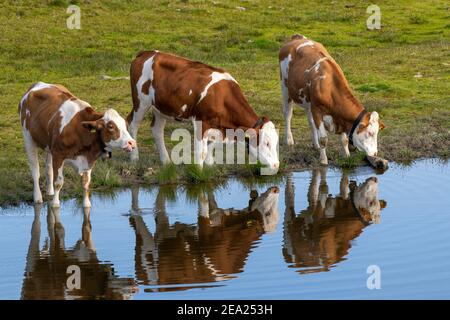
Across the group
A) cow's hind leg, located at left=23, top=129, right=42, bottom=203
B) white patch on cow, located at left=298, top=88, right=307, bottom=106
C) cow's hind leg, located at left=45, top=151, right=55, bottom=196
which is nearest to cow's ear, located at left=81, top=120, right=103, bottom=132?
cow's hind leg, located at left=45, top=151, right=55, bottom=196

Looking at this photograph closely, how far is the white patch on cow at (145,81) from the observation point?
16719 millimetres

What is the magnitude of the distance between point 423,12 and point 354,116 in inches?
689

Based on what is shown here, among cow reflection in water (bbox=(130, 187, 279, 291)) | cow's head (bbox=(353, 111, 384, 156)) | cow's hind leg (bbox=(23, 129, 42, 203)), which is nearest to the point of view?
cow reflection in water (bbox=(130, 187, 279, 291))

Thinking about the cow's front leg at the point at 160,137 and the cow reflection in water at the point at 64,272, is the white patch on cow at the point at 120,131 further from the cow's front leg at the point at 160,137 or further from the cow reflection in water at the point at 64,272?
the cow's front leg at the point at 160,137

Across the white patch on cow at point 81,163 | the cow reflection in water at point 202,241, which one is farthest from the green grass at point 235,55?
the cow reflection in water at point 202,241

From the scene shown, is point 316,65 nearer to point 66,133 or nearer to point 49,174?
point 49,174

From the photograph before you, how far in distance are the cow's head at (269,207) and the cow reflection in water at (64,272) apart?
2.21 metres

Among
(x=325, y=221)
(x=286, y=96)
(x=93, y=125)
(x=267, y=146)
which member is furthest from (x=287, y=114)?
(x=93, y=125)

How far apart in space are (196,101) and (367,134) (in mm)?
2697

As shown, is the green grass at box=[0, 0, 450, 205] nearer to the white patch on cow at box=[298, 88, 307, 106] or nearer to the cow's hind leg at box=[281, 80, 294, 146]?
the cow's hind leg at box=[281, 80, 294, 146]

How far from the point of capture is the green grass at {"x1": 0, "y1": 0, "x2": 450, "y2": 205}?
17406 millimetres

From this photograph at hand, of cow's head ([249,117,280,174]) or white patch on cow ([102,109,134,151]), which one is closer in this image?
white patch on cow ([102,109,134,151])

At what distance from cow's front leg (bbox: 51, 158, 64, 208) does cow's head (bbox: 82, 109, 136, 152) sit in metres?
0.72

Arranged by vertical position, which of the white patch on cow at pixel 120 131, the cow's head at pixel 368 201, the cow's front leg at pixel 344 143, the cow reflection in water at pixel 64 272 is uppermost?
the white patch on cow at pixel 120 131
